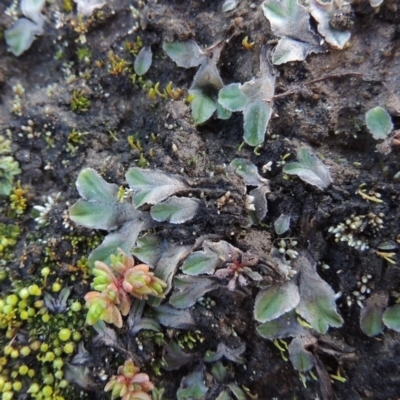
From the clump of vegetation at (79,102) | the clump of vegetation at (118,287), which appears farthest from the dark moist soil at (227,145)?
the clump of vegetation at (118,287)

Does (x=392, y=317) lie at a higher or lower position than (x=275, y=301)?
lower

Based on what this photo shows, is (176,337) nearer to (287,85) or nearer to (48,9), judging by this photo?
(287,85)

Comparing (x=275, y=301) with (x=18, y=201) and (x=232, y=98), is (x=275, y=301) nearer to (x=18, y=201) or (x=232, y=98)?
(x=232, y=98)

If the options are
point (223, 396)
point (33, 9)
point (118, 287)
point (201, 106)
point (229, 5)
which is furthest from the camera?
point (33, 9)

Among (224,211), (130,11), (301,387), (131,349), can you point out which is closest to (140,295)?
(131,349)

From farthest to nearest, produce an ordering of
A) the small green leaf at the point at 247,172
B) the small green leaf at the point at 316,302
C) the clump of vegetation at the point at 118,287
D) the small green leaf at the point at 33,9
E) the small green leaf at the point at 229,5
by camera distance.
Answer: the small green leaf at the point at 33,9
the small green leaf at the point at 229,5
the small green leaf at the point at 247,172
the small green leaf at the point at 316,302
the clump of vegetation at the point at 118,287

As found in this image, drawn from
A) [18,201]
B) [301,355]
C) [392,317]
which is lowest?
[301,355]

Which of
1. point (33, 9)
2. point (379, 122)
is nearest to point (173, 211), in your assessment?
point (379, 122)

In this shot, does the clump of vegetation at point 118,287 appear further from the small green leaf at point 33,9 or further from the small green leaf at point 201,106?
the small green leaf at point 33,9
